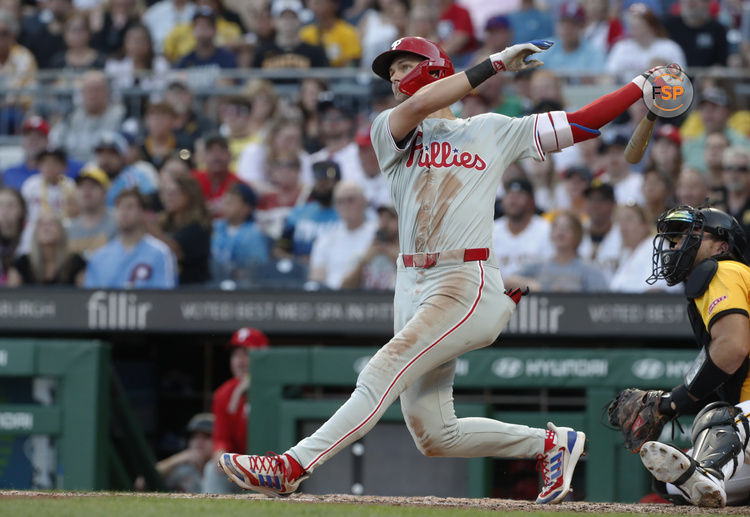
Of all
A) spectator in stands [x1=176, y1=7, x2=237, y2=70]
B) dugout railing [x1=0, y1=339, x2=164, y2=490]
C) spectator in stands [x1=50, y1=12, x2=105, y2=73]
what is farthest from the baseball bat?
spectator in stands [x1=50, y1=12, x2=105, y2=73]

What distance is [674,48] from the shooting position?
10898 mm

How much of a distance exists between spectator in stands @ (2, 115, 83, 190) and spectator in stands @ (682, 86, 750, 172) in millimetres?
5527

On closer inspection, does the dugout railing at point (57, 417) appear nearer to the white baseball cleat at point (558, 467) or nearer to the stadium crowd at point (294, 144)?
the stadium crowd at point (294, 144)

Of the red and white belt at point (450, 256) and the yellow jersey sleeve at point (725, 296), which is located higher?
the red and white belt at point (450, 256)

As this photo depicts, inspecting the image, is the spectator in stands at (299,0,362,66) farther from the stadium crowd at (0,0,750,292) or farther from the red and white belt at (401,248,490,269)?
the red and white belt at (401,248,490,269)

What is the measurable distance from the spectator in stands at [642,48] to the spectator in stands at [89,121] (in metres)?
4.82

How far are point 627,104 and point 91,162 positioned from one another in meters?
7.76

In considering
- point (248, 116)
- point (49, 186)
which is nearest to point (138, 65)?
point (248, 116)

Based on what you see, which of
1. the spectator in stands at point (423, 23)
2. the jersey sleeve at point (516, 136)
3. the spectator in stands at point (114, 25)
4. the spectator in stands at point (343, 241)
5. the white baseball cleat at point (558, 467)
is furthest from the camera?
the spectator in stands at point (114, 25)

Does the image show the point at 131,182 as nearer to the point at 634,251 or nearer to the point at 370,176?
the point at 370,176

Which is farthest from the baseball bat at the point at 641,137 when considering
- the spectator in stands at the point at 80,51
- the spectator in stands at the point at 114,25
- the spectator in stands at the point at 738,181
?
the spectator in stands at the point at 114,25

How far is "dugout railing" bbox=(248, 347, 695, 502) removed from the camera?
728cm

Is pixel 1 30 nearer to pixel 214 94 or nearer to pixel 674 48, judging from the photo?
pixel 214 94

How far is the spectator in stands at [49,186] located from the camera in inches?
425
